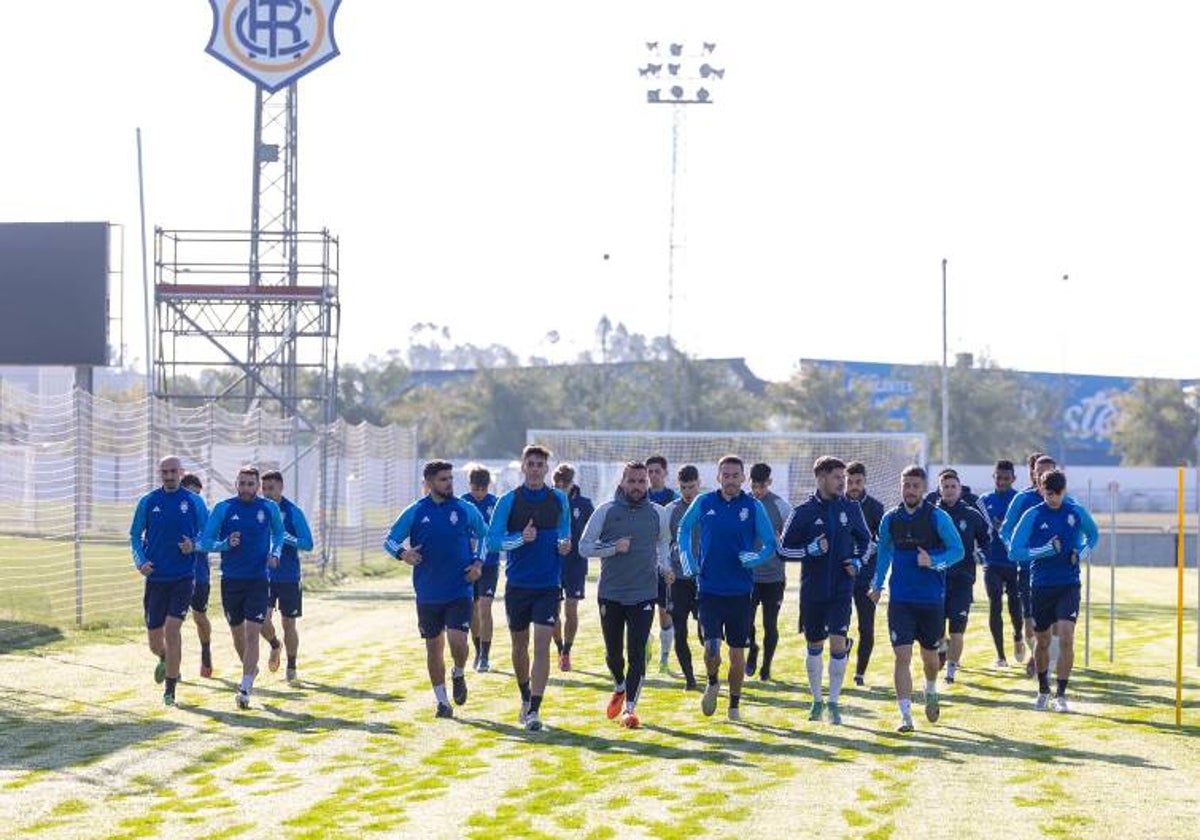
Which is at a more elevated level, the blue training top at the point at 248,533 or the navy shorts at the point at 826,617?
the blue training top at the point at 248,533

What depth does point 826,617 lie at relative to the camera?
15.3 meters

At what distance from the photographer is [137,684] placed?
17828 millimetres

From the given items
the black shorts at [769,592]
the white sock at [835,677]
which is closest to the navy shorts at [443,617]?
the white sock at [835,677]

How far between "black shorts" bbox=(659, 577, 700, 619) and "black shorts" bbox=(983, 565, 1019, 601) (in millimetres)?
3128

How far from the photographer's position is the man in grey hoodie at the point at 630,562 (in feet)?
48.3

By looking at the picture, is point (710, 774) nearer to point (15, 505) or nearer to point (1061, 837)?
point (1061, 837)

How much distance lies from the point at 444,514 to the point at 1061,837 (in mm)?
6068

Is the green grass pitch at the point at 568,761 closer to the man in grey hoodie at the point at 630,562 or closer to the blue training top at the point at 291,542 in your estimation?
the man in grey hoodie at the point at 630,562

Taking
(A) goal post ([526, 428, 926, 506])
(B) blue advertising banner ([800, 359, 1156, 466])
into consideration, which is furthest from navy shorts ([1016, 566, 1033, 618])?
(B) blue advertising banner ([800, 359, 1156, 466])

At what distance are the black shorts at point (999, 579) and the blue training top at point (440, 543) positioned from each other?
6.41 meters

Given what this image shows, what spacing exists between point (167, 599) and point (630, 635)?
12.7ft

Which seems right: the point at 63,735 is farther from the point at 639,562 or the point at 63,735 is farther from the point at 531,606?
the point at 639,562

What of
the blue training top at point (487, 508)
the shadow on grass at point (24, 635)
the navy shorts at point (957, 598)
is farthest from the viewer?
the shadow on grass at point (24, 635)

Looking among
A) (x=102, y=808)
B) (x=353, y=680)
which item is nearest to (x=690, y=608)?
(x=353, y=680)
